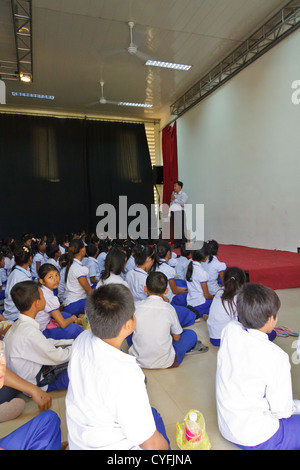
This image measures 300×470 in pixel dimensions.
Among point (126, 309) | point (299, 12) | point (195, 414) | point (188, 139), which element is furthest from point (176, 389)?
point (188, 139)

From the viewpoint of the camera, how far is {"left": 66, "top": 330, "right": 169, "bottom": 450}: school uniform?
82 centimetres

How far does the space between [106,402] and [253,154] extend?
5.35 m

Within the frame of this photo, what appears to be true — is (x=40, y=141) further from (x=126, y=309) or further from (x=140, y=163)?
(x=126, y=309)

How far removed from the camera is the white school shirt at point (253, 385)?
3.48 ft

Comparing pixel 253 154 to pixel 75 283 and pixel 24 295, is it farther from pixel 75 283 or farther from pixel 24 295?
pixel 24 295

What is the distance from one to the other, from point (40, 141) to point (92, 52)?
3521mm

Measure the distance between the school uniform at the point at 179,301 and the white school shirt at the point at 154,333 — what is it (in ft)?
2.19

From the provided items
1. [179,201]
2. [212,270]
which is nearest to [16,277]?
[212,270]

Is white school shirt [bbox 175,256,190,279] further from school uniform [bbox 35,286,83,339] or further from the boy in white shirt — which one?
the boy in white shirt

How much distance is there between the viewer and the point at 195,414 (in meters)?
1.25

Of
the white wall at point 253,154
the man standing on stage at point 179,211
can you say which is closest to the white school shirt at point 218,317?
the white wall at point 253,154

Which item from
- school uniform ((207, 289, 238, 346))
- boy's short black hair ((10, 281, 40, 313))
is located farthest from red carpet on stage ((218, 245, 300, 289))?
boy's short black hair ((10, 281, 40, 313))

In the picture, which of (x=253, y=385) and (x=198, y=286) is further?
(x=198, y=286)

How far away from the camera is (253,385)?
1070 millimetres
